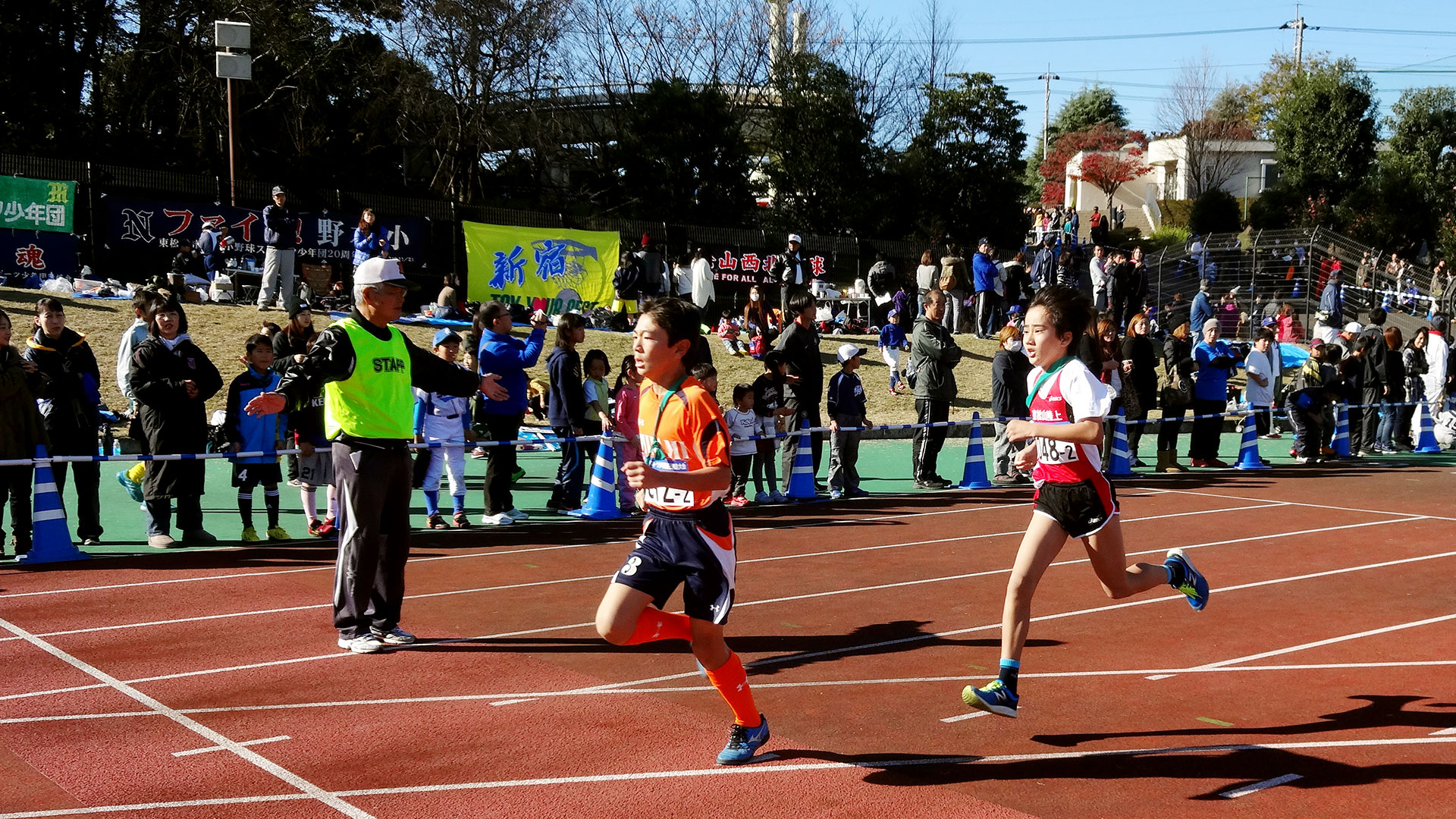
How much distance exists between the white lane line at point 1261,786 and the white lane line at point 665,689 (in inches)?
41.4

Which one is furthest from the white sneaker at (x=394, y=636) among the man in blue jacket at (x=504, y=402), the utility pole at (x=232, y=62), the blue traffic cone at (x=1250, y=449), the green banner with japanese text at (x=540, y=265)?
the utility pole at (x=232, y=62)

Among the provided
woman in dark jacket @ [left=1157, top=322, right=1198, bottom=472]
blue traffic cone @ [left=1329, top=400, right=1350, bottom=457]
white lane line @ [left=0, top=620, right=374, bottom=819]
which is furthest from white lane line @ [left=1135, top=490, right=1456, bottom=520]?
white lane line @ [left=0, top=620, right=374, bottom=819]

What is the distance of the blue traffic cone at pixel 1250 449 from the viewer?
1783 cm

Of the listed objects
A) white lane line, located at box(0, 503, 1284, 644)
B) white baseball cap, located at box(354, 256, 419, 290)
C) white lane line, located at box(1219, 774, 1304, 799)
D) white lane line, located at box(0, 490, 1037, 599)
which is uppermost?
white baseball cap, located at box(354, 256, 419, 290)

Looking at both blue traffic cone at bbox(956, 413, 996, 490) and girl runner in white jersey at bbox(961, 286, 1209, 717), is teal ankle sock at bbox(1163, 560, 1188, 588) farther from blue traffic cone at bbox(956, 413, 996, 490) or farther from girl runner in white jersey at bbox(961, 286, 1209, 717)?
blue traffic cone at bbox(956, 413, 996, 490)

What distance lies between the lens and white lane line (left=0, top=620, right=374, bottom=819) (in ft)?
15.8

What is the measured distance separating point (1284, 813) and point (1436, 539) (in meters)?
8.21

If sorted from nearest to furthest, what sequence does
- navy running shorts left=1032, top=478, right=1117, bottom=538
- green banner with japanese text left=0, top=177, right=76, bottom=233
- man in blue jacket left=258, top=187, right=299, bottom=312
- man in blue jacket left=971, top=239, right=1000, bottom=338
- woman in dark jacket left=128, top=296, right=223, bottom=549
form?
navy running shorts left=1032, top=478, right=1117, bottom=538, woman in dark jacket left=128, top=296, right=223, bottom=549, man in blue jacket left=258, top=187, right=299, bottom=312, green banner with japanese text left=0, top=177, right=76, bottom=233, man in blue jacket left=971, top=239, right=1000, bottom=338

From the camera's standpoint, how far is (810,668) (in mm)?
6863

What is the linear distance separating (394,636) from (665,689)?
1.89 meters

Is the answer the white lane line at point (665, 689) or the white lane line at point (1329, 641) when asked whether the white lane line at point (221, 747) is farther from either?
the white lane line at point (1329, 641)

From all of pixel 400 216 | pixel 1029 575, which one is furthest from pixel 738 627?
pixel 400 216

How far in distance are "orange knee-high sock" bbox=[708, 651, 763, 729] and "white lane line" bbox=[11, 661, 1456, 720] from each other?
1.16 m

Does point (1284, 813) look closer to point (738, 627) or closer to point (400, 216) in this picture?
point (738, 627)
